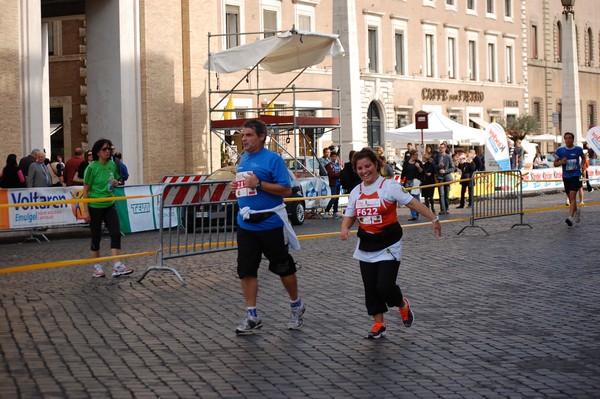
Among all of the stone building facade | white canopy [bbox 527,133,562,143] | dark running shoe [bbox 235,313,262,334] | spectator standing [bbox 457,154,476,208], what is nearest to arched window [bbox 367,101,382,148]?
the stone building facade

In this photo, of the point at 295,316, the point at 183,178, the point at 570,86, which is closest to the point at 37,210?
the point at 183,178

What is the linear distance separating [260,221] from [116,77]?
21.8 metres

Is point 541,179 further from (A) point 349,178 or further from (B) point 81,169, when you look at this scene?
(B) point 81,169

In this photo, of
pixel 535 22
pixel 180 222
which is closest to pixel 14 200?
pixel 180 222

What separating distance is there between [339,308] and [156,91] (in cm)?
2159

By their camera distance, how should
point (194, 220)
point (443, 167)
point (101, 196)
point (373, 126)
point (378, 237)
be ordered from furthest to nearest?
point (373, 126), point (443, 167), point (194, 220), point (101, 196), point (378, 237)

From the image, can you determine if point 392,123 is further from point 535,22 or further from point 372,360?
point 372,360

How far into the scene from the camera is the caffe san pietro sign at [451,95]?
182 feet

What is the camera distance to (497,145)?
113 feet

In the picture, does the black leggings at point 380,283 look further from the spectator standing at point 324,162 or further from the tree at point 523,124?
the tree at point 523,124

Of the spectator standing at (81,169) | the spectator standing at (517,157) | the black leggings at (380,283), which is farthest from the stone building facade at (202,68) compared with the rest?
the black leggings at (380,283)

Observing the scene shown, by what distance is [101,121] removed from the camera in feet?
105

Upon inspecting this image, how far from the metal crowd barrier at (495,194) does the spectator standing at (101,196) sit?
8.42 metres

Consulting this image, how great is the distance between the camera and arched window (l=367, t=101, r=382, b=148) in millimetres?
51625
